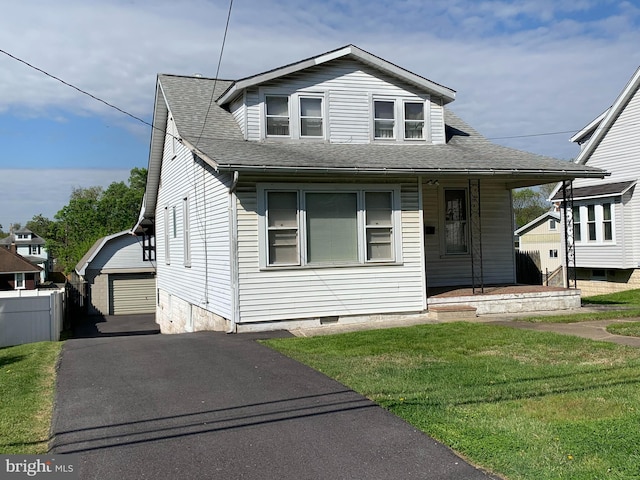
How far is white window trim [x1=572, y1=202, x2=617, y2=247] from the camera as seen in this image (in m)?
23.4

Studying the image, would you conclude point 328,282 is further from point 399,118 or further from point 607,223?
point 607,223

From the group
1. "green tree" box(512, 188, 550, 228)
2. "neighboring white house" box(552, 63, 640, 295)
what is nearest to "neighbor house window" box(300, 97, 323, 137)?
"neighboring white house" box(552, 63, 640, 295)

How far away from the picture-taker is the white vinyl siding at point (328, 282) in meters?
12.6

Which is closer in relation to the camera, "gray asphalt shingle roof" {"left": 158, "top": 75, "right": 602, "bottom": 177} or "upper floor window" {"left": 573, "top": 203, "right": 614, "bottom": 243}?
"gray asphalt shingle roof" {"left": 158, "top": 75, "right": 602, "bottom": 177}

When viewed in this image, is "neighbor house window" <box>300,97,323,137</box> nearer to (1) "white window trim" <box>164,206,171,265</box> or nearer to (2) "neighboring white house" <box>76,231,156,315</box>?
(1) "white window trim" <box>164,206,171,265</box>

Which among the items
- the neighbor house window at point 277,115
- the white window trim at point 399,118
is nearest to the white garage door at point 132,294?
the neighbor house window at point 277,115

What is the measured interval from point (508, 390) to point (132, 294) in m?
29.4

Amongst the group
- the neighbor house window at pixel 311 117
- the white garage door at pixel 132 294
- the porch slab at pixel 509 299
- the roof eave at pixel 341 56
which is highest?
the roof eave at pixel 341 56

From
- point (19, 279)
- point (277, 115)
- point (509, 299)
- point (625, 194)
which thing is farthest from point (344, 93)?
point (19, 279)

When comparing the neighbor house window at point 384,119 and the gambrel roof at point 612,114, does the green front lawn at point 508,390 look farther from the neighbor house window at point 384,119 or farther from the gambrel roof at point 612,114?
the gambrel roof at point 612,114

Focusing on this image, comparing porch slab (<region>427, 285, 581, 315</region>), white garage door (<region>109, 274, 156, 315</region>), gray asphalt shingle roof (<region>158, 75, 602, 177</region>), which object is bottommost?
white garage door (<region>109, 274, 156, 315</region>)

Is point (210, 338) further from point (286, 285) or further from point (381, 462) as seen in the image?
point (381, 462)

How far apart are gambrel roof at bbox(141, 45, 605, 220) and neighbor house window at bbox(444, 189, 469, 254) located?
4.34 feet

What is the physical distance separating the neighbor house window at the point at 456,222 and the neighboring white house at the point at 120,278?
20.7 metres
